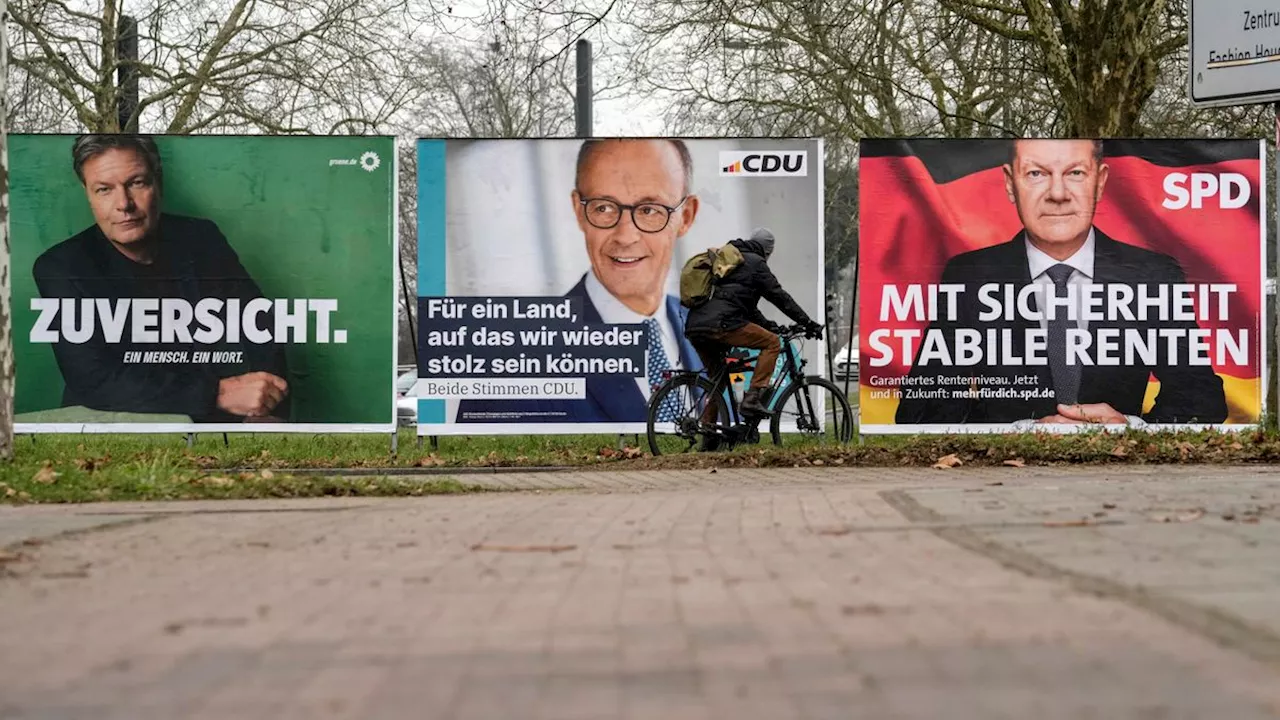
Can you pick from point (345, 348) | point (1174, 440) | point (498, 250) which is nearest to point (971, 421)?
A: point (1174, 440)

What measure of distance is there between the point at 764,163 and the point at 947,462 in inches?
139

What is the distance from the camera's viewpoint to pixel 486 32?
17703mm

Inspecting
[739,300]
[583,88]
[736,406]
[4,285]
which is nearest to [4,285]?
[4,285]

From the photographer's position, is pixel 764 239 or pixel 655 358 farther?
pixel 655 358

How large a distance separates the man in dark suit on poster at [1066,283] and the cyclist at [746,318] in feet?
6.05

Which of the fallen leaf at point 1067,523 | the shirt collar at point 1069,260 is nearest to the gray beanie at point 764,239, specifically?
the shirt collar at point 1069,260

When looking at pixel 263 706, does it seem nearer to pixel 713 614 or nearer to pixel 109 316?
pixel 713 614

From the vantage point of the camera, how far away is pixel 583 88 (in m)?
25.1

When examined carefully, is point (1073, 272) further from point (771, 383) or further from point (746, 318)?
point (746, 318)

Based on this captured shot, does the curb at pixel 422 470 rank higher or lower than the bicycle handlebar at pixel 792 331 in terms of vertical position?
lower

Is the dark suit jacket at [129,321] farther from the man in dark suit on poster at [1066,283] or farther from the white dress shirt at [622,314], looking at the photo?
the man in dark suit on poster at [1066,283]

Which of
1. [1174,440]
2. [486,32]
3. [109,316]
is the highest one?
[486,32]

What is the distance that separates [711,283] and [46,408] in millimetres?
5748

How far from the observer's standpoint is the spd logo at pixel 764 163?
13.8 metres
